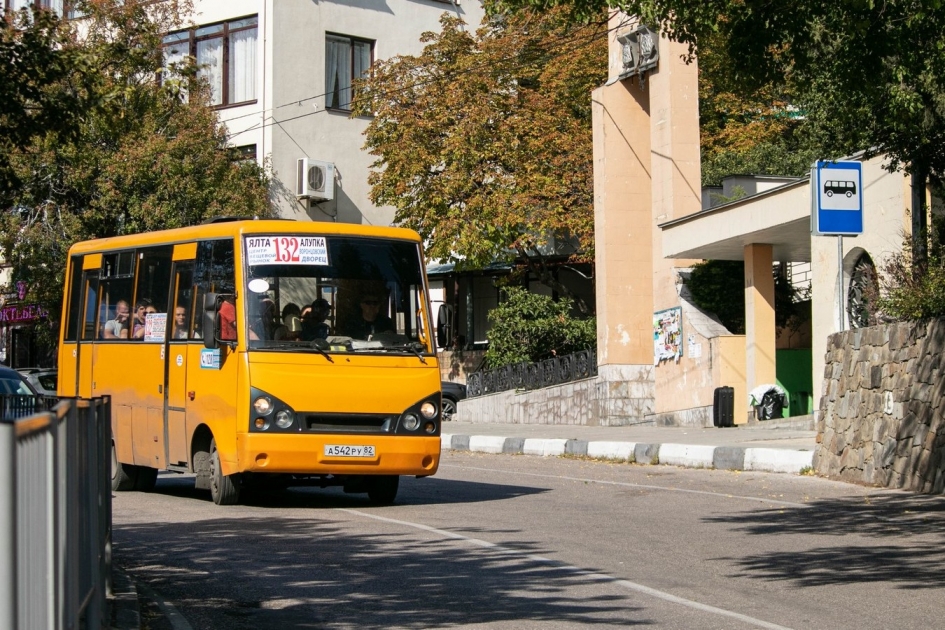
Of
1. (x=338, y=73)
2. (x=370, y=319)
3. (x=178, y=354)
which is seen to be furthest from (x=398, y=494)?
(x=338, y=73)

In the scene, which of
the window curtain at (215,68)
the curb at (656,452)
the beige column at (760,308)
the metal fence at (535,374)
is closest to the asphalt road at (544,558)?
the curb at (656,452)

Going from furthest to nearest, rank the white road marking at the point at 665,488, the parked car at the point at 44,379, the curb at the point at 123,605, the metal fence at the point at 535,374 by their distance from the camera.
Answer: the metal fence at the point at 535,374 < the parked car at the point at 44,379 < the white road marking at the point at 665,488 < the curb at the point at 123,605

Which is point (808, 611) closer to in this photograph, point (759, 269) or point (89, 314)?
Answer: point (89, 314)

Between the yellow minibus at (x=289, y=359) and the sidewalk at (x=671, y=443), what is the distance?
5.59 m

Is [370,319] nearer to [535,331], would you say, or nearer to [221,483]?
[221,483]

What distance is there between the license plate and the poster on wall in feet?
47.5

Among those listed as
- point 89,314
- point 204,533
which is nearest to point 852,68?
point 204,533

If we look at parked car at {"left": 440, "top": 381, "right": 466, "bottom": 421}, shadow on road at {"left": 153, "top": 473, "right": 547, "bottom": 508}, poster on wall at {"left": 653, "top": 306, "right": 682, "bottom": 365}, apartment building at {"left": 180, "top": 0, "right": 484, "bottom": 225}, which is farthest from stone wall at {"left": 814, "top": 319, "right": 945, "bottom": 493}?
apartment building at {"left": 180, "top": 0, "right": 484, "bottom": 225}

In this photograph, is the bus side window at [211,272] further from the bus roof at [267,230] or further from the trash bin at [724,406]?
the trash bin at [724,406]

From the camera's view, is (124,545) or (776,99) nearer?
(124,545)

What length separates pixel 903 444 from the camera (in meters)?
14.4

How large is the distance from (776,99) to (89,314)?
2578cm

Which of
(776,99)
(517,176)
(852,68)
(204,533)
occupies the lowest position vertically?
(204,533)

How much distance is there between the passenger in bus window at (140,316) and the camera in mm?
14391
